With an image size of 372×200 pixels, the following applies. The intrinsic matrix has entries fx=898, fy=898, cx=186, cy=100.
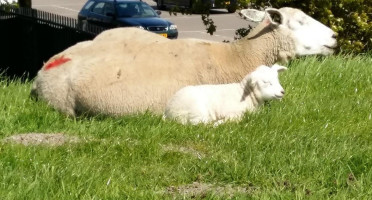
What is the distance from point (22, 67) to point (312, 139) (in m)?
14.2

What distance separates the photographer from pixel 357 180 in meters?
6.39

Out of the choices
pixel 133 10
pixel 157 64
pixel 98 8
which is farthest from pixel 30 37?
pixel 157 64

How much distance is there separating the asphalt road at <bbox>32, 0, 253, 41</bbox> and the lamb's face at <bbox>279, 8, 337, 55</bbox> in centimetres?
2043

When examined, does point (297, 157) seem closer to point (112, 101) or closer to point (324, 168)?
point (324, 168)

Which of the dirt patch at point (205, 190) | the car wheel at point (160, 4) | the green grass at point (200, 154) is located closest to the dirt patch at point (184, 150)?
the green grass at point (200, 154)

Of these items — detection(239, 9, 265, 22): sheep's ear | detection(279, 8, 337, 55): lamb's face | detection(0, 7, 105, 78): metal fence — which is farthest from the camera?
detection(0, 7, 105, 78): metal fence

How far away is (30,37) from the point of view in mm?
20766

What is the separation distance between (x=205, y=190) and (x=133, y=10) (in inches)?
925

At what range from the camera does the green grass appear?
20.1 feet

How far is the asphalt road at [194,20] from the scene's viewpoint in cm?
3333

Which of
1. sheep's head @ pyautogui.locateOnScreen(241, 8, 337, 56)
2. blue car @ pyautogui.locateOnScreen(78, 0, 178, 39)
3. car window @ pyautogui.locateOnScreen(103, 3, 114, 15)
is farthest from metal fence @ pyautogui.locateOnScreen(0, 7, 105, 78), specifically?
sheep's head @ pyautogui.locateOnScreen(241, 8, 337, 56)

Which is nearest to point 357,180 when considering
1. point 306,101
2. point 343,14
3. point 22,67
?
point 306,101

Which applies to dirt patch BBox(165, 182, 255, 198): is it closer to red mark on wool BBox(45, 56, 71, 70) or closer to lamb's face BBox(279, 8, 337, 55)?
lamb's face BBox(279, 8, 337, 55)

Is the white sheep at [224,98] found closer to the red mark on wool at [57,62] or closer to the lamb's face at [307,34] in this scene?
the lamb's face at [307,34]
